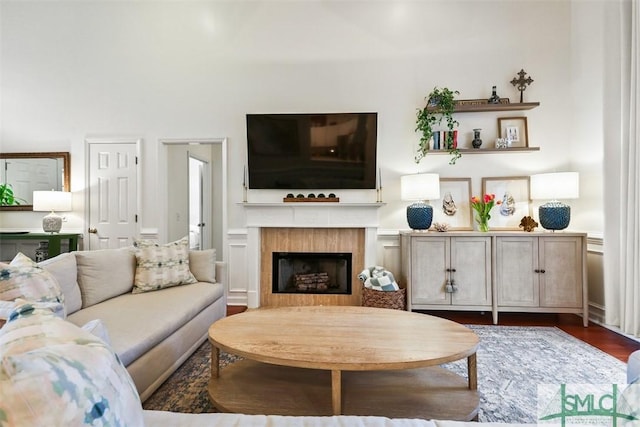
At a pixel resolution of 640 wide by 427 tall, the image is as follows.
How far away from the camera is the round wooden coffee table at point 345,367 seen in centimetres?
145

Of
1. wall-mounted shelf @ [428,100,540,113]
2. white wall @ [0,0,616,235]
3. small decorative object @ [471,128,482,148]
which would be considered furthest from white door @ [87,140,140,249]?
small decorative object @ [471,128,482,148]

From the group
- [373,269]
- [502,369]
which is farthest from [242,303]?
[502,369]

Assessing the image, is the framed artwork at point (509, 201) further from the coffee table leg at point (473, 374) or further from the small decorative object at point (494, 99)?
the coffee table leg at point (473, 374)

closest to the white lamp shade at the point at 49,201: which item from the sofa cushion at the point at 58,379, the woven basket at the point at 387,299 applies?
the woven basket at the point at 387,299

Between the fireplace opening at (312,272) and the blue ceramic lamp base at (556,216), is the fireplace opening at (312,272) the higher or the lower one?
the lower one

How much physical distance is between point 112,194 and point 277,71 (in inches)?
101

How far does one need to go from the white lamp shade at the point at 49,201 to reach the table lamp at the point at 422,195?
409 cm

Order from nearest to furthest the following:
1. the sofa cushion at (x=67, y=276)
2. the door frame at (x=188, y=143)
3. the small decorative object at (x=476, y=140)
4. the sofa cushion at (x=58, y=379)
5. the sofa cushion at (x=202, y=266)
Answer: the sofa cushion at (x=58, y=379) < the sofa cushion at (x=67, y=276) < the sofa cushion at (x=202, y=266) < the small decorative object at (x=476, y=140) < the door frame at (x=188, y=143)

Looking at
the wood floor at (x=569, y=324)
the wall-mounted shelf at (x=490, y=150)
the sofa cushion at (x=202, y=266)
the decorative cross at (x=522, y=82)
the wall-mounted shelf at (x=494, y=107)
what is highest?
the decorative cross at (x=522, y=82)

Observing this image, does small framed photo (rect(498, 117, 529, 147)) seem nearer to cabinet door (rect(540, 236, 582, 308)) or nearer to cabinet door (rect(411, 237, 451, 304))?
cabinet door (rect(540, 236, 582, 308))

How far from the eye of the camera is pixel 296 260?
396 centimetres

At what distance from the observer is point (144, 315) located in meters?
2.02

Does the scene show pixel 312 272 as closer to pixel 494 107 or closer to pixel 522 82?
pixel 494 107

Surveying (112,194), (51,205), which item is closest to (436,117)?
(112,194)
